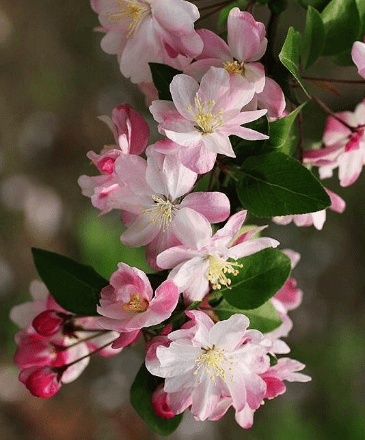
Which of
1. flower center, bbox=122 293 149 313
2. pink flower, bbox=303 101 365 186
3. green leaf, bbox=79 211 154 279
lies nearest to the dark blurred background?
green leaf, bbox=79 211 154 279

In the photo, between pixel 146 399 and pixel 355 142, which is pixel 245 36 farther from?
pixel 146 399

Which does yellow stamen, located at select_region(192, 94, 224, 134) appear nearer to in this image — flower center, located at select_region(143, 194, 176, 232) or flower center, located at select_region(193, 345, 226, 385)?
flower center, located at select_region(143, 194, 176, 232)

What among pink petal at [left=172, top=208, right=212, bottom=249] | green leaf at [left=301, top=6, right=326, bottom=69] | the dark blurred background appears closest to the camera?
pink petal at [left=172, top=208, right=212, bottom=249]

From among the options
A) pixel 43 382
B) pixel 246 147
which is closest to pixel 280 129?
pixel 246 147

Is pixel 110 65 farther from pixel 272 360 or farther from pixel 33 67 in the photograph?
pixel 272 360

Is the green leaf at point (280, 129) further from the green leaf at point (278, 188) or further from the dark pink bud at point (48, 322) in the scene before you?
the dark pink bud at point (48, 322)

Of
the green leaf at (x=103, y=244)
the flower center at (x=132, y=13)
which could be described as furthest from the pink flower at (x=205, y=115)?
the green leaf at (x=103, y=244)
